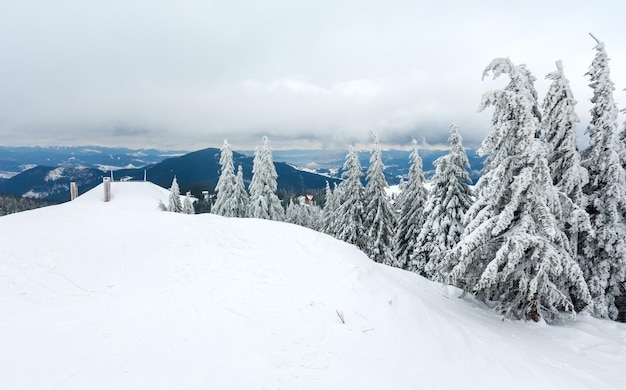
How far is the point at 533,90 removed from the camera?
11.8m

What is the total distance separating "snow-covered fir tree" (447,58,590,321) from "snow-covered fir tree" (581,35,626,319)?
10.4ft

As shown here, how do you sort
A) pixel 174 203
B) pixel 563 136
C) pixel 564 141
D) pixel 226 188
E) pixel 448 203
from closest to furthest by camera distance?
pixel 564 141, pixel 563 136, pixel 448 203, pixel 226 188, pixel 174 203

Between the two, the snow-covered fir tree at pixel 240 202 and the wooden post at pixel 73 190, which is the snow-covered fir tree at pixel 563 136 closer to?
the snow-covered fir tree at pixel 240 202

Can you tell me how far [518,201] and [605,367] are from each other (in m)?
5.29

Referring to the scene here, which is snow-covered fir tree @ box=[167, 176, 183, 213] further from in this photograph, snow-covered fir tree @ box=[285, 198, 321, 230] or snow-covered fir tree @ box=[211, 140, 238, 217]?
snow-covered fir tree @ box=[285, 198, 321, 230]

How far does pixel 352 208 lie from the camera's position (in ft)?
85.5

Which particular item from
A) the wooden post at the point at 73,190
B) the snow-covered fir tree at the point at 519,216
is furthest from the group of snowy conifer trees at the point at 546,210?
the wooden post at the point at 73,190

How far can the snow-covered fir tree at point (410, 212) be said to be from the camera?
25891mm

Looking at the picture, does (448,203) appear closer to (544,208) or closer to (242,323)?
(544,208)

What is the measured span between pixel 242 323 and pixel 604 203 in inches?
644

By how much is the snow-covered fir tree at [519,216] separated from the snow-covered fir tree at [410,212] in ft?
43.8

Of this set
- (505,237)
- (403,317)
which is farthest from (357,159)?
(403,317)

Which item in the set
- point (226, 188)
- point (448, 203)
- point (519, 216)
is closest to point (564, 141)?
point (519, 216)

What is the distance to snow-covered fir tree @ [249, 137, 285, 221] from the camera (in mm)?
31031
